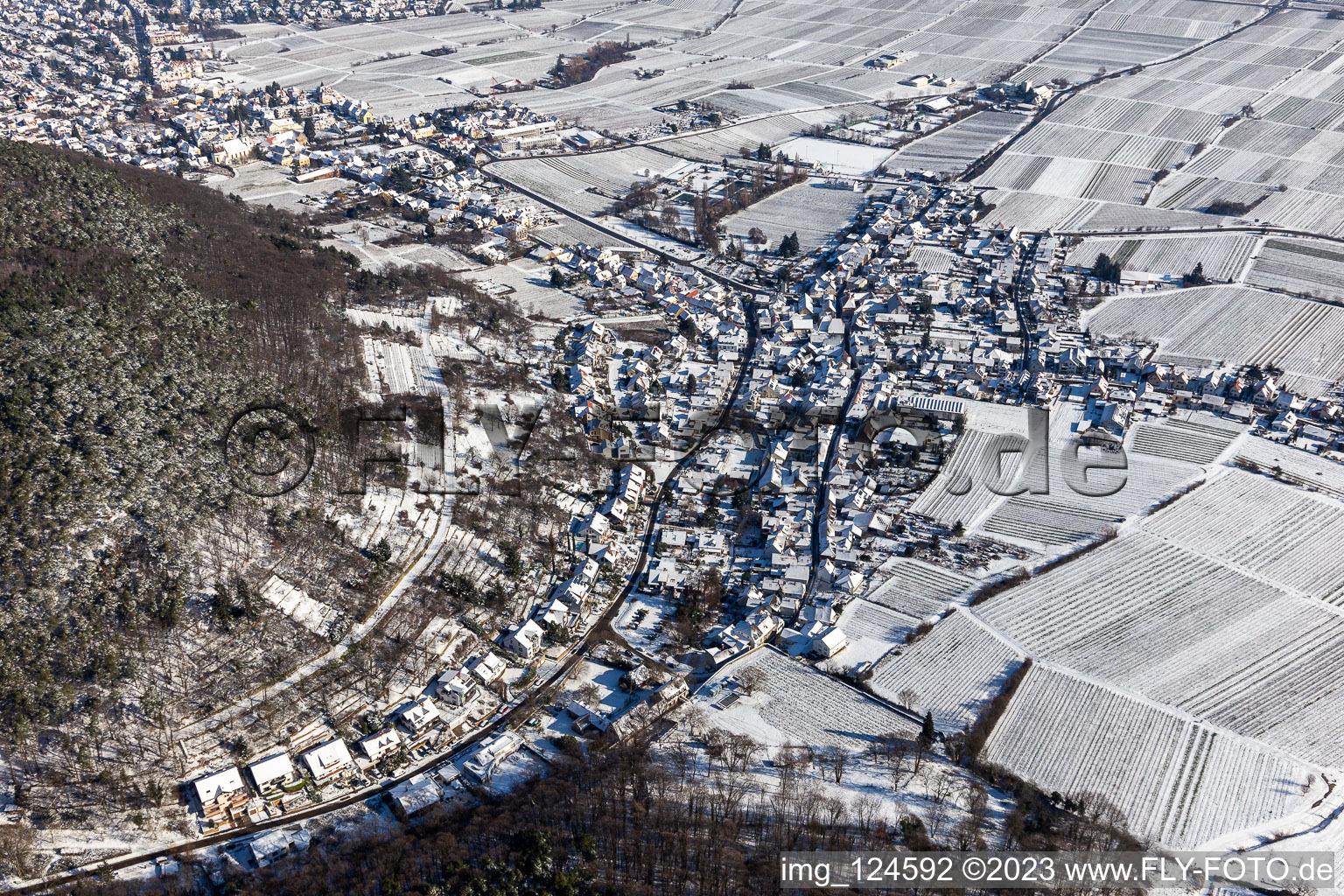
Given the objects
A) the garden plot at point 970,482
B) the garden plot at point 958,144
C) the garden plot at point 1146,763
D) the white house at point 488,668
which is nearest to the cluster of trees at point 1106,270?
the garden plot at point 970,482

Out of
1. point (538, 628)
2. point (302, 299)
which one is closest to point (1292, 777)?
point (538, 628)

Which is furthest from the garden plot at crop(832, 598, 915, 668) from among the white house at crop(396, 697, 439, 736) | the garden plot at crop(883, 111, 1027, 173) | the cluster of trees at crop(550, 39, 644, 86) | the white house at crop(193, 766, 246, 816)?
the cluster of trees at crop(550, 39, 644, 86)

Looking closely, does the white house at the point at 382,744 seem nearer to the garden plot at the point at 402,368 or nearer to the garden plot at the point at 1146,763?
the garden plot at the point at 1146,763

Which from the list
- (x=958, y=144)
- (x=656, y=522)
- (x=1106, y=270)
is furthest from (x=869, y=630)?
(x=958, y=144)

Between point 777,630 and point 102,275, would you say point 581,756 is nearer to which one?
point 777,630

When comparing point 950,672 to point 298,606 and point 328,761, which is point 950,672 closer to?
point 328,761
